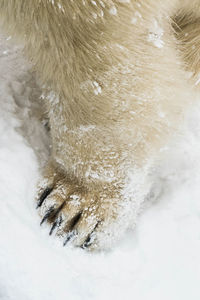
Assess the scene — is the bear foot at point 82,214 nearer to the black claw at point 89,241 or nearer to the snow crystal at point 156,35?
the black claw at point 89,241

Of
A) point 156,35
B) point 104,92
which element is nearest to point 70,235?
point 104,92

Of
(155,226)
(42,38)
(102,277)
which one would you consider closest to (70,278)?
(102,277)

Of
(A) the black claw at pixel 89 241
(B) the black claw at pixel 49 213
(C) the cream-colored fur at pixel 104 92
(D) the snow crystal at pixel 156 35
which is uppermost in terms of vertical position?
(D) the snow crystal at pixel 156 35

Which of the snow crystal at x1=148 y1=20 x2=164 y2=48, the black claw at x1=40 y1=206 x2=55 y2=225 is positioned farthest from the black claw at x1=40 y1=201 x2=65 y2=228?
the snow crystal at x1=148 y1=20 x2=164 y2=48

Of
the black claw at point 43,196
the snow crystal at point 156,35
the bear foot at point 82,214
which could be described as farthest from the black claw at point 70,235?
the snow crystal at point 156,35

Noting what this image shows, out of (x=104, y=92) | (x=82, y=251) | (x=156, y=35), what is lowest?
(x=82, y=251)

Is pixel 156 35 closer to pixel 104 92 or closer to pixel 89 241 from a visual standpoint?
pixel 104 92
